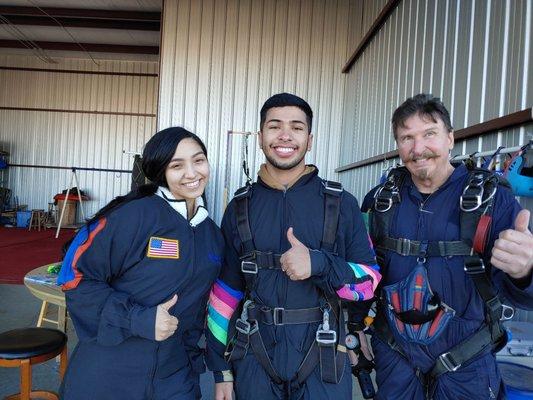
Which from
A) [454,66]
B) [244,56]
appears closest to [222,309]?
[454,66]

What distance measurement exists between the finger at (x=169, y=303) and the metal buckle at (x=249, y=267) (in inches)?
11.8

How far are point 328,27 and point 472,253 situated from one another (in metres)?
6.83

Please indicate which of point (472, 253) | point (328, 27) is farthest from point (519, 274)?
point (328, 27)

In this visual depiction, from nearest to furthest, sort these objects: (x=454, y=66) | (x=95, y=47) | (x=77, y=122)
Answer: (x=454, y=66)
(x=95, y=47)
(x=77, y=122)

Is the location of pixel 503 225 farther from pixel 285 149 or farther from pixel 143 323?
pixel 143 323

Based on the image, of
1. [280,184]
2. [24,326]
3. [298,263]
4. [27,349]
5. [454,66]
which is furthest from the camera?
[24,326]

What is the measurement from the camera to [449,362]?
5.38ft

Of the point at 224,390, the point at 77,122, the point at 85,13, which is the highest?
the point at 85,13

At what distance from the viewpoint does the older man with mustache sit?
1.62 meters

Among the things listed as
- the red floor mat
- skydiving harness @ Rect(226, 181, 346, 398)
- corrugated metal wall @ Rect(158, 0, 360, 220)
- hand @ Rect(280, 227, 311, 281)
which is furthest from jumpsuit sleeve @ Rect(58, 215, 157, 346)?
corrugated metal wall @ Rect(158, 0, 360, 220)

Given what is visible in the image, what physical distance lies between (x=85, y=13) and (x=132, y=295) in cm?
1140

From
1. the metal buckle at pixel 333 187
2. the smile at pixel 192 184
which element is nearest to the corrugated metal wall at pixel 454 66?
the metal buckle at pixel 333 187

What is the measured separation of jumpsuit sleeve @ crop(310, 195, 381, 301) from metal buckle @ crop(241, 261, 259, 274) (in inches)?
10.0

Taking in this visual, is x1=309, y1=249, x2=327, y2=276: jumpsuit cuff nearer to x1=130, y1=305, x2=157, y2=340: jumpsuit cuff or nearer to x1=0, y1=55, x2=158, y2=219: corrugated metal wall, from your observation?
x1=130, y1=305, x2=157, y2=340: jumpsuit cuff
